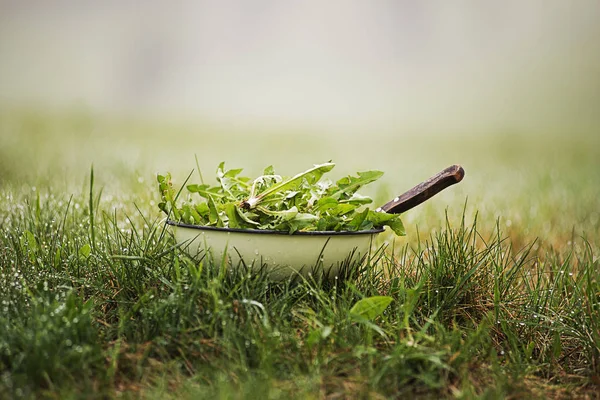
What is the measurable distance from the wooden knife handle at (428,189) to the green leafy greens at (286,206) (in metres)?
0.05

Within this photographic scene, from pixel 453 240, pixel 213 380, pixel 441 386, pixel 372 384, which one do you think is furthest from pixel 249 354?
pixel 453 240

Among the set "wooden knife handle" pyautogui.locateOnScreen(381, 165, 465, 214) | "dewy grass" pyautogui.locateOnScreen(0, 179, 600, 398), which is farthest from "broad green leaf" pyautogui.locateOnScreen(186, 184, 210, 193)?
"wooden knife handle" pyautogui.locateOnScreen(381, 165, 465, 214)

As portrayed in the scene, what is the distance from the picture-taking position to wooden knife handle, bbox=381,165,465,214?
5.93ft

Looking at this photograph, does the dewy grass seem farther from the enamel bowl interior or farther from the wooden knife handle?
the wooden knife handle

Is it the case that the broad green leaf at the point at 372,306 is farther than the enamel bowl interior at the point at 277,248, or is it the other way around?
the enamel bowl interior at the point at 277,248

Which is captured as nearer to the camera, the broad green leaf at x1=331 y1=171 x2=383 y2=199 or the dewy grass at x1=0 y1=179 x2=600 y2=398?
the dewy grass at x1=0 y1=179 x2=600 y2=398

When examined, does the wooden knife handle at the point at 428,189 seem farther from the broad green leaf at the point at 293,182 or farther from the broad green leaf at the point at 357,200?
the broad green leaf at the point at 293,182

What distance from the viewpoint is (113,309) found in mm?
1790

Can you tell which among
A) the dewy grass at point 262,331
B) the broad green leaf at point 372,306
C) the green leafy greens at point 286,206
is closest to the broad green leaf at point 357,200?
the green leafy greens at point 286,206

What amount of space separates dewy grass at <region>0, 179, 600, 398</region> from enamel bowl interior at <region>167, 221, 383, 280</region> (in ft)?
0.15

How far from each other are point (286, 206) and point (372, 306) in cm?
44

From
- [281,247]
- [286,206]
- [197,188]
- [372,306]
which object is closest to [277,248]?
[281,247]

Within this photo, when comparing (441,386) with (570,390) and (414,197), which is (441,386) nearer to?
(570,390)

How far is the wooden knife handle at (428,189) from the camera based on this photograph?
1809mm
